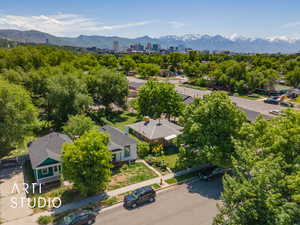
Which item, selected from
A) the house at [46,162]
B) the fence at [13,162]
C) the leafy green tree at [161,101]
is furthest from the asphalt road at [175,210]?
the leafy green tree at [161,101]

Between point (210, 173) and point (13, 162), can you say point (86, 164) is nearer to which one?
point (210, 173)

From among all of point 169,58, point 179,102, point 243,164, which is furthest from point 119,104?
point 169,58

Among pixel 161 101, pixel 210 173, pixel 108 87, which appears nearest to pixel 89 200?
pixel 210 173

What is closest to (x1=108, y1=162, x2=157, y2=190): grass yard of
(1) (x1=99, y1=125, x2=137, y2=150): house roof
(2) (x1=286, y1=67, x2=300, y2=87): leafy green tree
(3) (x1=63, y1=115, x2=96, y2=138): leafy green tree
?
(1) (x1=99, y1=125, x2=137, y2=150): house roof

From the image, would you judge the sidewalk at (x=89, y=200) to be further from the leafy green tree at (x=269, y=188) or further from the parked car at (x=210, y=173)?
the leafy green tree at (x=269, y=188)

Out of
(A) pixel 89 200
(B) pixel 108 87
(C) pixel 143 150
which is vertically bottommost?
(A) pixel 89 200
